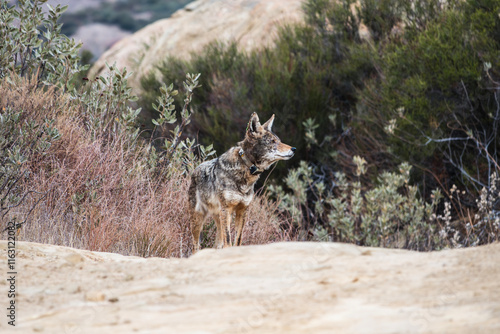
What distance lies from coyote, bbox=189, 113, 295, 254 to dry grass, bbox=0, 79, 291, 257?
50cm

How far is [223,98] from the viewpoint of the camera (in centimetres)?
1350

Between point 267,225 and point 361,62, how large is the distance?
626 cm

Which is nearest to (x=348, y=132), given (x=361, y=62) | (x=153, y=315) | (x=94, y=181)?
(x=361, y=62)

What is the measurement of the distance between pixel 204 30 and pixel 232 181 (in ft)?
40.3

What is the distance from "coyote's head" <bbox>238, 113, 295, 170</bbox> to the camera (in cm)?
667

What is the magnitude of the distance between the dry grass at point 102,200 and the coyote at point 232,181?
50 cm

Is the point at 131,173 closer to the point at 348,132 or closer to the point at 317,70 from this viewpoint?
the point at 348,132

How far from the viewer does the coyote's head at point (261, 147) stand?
667 cm

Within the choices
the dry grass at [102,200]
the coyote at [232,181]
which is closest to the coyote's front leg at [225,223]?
the coyote at [232,181]

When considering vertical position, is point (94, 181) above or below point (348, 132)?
above

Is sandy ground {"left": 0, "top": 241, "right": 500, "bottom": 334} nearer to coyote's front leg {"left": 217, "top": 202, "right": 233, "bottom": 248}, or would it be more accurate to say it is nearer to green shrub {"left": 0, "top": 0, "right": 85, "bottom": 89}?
coyote's front leg {"left": 217, "top": 202, "right": 233, "bottom": 248}

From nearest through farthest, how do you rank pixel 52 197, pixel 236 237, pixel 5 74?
pixel 236 237, pixel 52 197, pixel 5 74

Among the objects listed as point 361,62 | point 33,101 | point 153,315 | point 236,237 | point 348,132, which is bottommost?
point 348,132

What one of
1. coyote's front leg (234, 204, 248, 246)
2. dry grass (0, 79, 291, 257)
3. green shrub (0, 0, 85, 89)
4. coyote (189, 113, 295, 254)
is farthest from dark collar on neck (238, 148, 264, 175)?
green shrub (0, 0, 85, 89)
